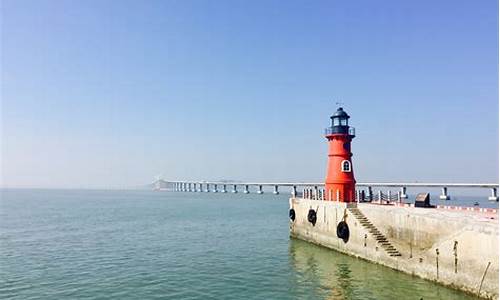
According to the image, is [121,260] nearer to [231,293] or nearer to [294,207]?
[231,293]

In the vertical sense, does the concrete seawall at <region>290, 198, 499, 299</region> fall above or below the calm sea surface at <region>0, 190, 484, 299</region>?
above

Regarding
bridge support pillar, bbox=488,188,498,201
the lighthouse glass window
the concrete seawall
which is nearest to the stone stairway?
the concrete seawall

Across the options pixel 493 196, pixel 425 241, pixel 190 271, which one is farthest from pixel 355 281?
pixel 493 196

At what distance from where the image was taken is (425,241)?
76.8ft

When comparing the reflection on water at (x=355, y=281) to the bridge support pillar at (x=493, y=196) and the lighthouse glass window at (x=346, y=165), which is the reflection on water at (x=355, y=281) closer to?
the lighthouse glass window at (x=346, y=165)

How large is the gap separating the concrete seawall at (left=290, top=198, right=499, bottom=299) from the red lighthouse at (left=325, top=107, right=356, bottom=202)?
3608 mm

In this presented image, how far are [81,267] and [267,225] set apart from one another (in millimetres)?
31833

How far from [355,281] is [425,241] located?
503 centimetres

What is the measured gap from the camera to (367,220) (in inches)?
1196

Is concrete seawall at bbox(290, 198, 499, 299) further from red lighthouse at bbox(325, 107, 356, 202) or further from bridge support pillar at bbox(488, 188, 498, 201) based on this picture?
bridge support pillar at bbox(488, 188, 498, 201)

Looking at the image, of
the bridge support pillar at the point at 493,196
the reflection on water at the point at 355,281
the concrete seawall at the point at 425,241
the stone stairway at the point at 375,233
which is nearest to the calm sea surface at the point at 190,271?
the reflection on water at the point at 355,281

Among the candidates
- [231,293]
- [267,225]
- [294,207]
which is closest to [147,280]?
[231,293]

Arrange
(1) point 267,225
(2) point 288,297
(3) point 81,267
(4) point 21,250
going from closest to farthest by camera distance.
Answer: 1. (2) point 288,297
2. (3) point 81,267
3. (4) point 21,250
4. (1) point 267,225

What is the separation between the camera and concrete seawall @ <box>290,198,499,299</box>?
1870cm
